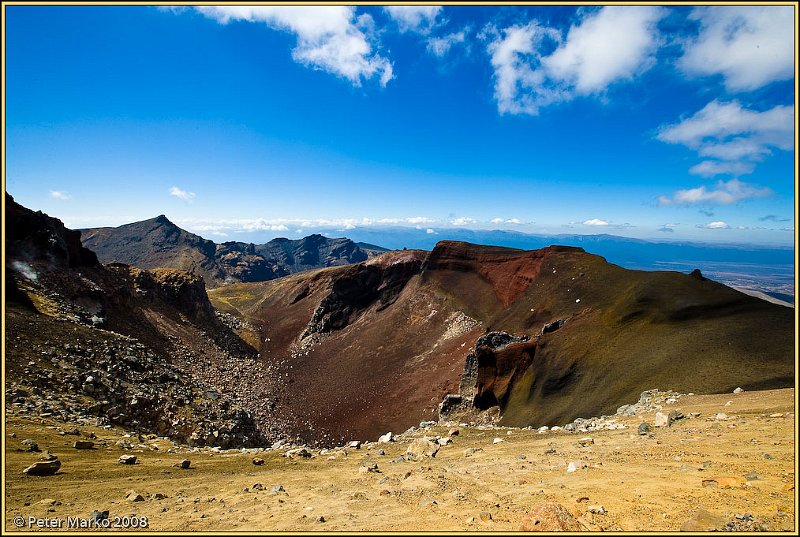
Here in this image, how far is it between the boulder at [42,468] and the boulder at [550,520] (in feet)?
53.5

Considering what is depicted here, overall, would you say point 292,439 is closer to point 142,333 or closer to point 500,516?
point 142,333

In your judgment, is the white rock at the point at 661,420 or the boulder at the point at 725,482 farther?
the white rock at the point at 661,420

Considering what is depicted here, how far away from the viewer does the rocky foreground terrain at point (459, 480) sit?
889 cm

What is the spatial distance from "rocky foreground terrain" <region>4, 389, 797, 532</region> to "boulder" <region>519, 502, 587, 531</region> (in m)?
0.03

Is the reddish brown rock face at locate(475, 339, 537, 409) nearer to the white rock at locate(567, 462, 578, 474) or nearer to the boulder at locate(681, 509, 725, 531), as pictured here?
Answer: the white rock at locate(567, 462, 578, 474)

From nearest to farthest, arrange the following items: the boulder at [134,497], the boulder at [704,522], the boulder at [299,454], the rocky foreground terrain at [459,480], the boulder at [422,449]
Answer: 1. the boulder at [704,522]
2. the rocky foreground terrain at [459,480]
3. the boulder at [134,497]
4. the boulder at [422,449]
5. the boulder at [299,454]

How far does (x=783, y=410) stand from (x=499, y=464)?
11.8m

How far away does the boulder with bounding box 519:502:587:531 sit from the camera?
815cm

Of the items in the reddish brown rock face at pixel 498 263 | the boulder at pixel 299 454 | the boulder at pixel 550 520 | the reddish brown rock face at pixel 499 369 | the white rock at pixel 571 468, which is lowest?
the reddish brown rock face at pixel 499 369

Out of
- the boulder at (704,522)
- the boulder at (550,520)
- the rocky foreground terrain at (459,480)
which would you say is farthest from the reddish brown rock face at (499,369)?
the boulder at (704,522)

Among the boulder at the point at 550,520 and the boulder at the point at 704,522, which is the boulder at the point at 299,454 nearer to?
the boulder at the point at 550,520

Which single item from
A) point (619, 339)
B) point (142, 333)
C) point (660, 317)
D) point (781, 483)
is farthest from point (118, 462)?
point (142, 333)

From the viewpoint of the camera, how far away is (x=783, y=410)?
15.2m

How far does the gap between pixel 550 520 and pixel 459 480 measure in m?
4.94
